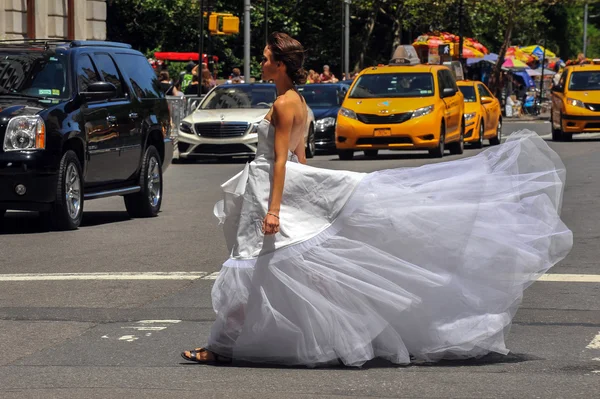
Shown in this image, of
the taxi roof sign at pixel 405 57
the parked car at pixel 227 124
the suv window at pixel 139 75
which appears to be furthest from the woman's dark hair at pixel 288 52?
the taxi roof sign at pixel 405 57

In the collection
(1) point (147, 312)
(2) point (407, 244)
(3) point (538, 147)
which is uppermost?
(3) point (538, 147)

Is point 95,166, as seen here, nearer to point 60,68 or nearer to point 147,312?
point 60,68

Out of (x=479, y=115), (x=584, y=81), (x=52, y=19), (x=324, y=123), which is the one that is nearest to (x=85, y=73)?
(x=324, y=123)

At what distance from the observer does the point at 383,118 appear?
25.0 m

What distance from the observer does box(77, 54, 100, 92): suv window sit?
539 inches

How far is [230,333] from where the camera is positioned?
646 centimetres

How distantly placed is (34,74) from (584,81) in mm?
20150

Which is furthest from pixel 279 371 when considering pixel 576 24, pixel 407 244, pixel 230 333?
pixel 576 24

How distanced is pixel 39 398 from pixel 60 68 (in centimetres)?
825

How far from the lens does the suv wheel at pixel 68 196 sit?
1309 centimetres

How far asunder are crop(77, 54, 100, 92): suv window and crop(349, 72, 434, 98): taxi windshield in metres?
12.0

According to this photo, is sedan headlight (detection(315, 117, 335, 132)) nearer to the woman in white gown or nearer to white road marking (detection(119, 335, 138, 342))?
white road marking (detection(119, 335, 138, 342))

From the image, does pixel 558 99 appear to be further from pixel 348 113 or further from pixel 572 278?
pixel 572 278

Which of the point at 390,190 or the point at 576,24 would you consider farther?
the point at 576,24
